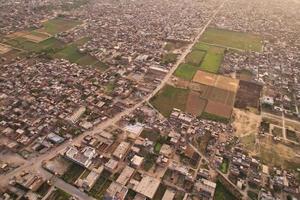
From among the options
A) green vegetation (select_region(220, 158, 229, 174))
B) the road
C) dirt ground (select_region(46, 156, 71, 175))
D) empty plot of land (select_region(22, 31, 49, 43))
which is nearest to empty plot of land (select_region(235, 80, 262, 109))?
green vegetation (select_region(220, 158, 229, 174))

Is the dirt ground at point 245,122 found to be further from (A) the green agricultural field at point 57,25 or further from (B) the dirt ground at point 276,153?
(A) the green agricultural field at point 57,25

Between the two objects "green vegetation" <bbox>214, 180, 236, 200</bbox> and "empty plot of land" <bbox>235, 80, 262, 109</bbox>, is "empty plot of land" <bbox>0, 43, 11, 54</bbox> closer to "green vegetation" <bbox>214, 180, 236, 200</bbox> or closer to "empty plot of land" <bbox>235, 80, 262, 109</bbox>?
"empty plot of land" <bbox>235, 80, 262, 109</bbox>

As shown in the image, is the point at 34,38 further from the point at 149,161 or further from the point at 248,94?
the point at 248,94

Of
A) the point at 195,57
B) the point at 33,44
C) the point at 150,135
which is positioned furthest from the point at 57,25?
the point at 150,135

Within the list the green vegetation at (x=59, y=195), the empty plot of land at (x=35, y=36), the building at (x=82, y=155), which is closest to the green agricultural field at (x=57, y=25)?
the empty plot of land at (x=35, y=36)

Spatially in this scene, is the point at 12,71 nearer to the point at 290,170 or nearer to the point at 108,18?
the point at 108,18
